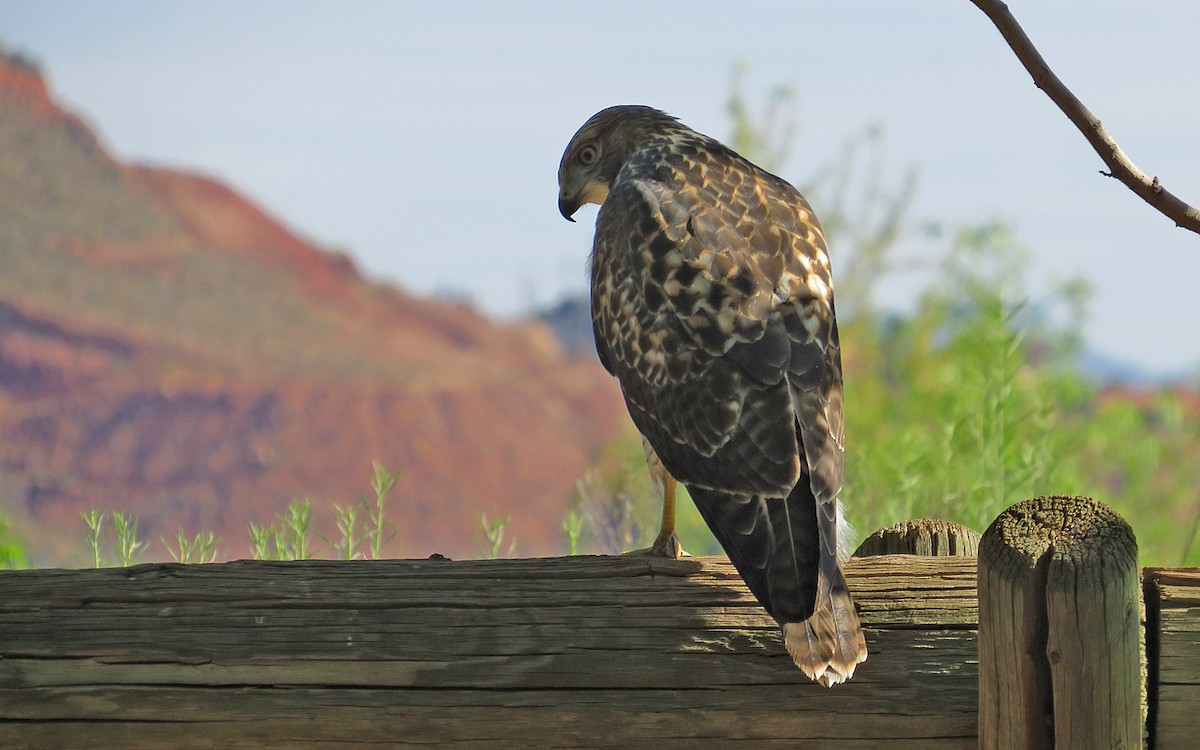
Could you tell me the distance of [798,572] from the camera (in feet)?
7.78

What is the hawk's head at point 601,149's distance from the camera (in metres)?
3.69

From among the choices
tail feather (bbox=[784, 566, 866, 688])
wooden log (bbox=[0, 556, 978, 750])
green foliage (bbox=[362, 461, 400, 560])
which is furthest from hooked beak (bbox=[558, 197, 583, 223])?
tail feather (bbox=[784, 566, 866, 688])

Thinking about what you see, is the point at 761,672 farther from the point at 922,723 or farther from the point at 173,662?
the point at 173,662

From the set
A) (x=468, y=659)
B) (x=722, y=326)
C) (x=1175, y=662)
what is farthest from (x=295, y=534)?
(x=1175, y=662)

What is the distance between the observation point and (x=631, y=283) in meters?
2.92

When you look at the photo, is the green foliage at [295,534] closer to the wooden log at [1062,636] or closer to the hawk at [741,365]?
the hawk at [741,365]

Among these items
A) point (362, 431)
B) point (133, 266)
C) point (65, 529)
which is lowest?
point (65, 529)

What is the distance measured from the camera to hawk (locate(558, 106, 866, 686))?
7.86 feet

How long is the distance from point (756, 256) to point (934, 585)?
829 mm

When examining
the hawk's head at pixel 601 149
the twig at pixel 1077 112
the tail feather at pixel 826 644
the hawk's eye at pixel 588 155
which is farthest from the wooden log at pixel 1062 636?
the hawk's eye at pixel 588 155

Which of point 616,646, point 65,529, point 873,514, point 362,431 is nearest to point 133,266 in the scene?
Result: point 362,431

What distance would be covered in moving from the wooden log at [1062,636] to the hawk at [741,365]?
250 mm

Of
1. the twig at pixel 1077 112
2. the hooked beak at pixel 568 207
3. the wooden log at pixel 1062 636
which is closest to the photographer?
the twig at pixel 1077 112

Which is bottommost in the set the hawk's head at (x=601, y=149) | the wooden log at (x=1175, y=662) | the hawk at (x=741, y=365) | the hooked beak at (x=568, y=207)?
the wooden log at (x=1175, y=662)
